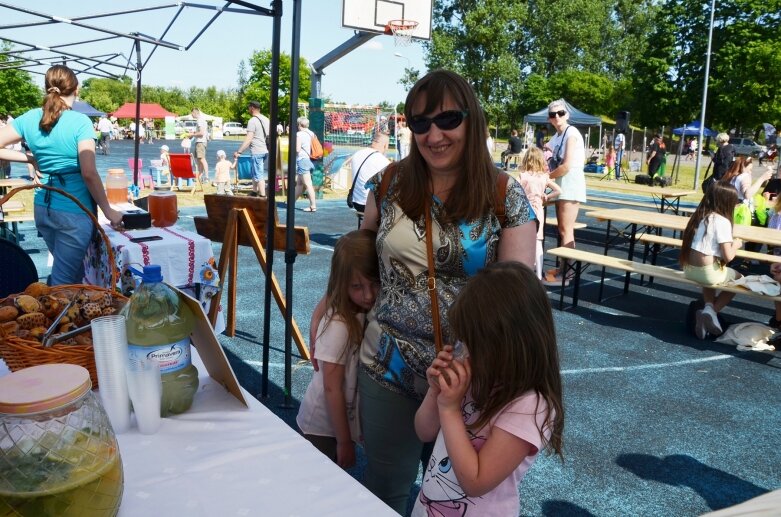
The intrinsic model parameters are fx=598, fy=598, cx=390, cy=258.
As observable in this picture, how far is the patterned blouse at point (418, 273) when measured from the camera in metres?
1.68

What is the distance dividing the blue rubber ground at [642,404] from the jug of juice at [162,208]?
1.09 metres

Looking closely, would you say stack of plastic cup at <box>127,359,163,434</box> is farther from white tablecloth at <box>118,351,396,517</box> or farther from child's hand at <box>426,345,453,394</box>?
child's hand at <box>426,345,453,394</box>

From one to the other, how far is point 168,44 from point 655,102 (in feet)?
130

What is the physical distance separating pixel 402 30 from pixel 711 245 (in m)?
9.71

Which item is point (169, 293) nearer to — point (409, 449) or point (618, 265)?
point (409, 449)

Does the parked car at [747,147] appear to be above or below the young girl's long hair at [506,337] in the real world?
above

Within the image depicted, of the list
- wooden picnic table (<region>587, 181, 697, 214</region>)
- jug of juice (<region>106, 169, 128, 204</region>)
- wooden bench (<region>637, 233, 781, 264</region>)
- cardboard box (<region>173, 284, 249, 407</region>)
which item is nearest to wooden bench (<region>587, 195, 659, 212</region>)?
wooden picnic table (<region>587, 181, 697, 214</region>)

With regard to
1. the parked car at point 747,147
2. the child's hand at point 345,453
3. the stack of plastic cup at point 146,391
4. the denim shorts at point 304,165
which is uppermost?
the parked car at point 747,147

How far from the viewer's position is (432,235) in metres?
1.68

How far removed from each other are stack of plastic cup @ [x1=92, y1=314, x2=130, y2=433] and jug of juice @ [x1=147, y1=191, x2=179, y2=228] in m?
2.93

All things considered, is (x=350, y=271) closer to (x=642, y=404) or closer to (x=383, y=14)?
(x=642, y=404)

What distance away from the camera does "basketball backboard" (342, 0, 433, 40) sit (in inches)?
498

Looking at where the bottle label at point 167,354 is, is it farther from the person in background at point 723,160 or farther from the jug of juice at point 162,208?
the person in background at point 723,160

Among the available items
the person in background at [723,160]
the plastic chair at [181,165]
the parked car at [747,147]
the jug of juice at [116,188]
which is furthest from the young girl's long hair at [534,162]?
the parked car at [747,147]
